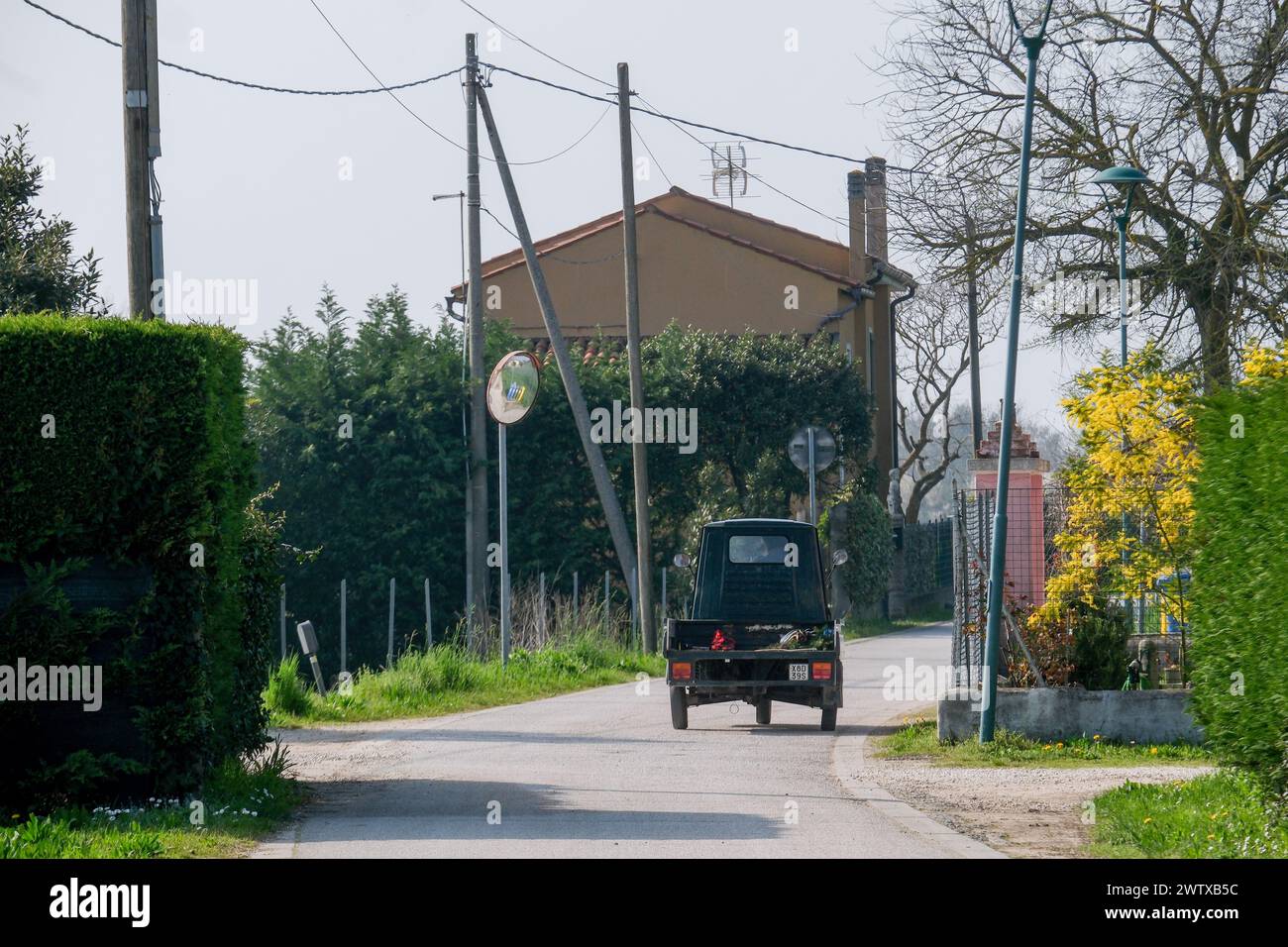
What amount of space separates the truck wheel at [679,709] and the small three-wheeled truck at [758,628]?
0.01 meters

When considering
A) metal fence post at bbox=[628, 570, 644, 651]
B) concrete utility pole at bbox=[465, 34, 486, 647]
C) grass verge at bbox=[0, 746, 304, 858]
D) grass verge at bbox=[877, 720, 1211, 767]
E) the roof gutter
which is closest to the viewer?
grass verge at bbox=[0, 746, 304, 858]

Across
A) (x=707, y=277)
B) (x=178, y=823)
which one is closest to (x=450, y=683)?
(x=178, y=823)

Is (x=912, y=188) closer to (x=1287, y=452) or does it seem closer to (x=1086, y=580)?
(x=1086, y=580)

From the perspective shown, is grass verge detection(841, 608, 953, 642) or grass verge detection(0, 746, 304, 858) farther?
grass verge detection(841, 608, 953, 642)

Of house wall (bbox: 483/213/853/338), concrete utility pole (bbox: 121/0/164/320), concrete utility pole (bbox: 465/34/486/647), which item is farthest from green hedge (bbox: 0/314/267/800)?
house wall (bbox: 483/213/853/338)

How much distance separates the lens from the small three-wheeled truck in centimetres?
1712

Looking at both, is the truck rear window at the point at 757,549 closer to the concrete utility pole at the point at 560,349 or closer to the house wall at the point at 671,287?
the concrete utility pole at the point at 560,349

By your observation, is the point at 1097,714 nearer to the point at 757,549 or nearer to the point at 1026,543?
the point at 1026,543

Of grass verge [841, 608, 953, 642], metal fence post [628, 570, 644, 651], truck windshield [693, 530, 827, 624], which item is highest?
truck windshield [693, 530, 827, 624]

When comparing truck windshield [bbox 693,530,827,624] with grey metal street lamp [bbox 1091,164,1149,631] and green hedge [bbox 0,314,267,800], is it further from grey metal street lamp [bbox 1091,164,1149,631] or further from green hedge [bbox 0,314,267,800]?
green hedge [bbox 0,314,267,800]

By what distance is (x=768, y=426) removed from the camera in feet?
120

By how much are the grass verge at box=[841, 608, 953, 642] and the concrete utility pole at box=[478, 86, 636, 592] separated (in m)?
6.02

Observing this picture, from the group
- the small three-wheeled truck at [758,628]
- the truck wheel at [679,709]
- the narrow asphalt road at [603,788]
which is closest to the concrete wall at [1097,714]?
the narrow asphalt road at [603,788]
